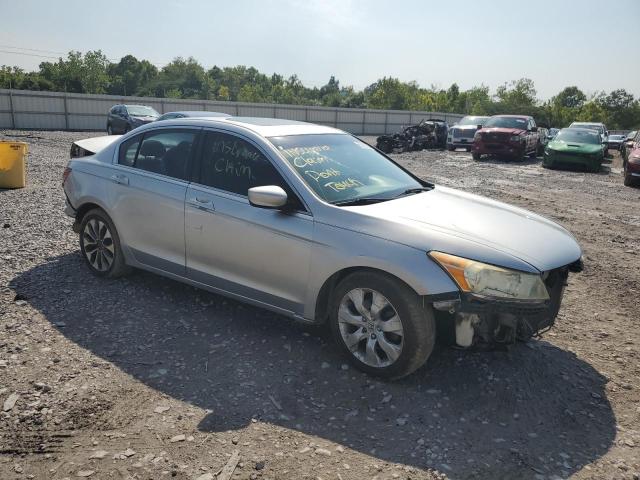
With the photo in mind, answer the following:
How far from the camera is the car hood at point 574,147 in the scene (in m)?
16.8

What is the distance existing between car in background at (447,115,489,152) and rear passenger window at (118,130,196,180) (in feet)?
68.8

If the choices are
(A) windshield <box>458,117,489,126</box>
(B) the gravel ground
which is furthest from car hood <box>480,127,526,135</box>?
(B) the gravel ground

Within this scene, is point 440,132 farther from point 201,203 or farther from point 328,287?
point 328,287

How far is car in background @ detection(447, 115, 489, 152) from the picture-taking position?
23688 millimetres

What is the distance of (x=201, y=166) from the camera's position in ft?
14.0

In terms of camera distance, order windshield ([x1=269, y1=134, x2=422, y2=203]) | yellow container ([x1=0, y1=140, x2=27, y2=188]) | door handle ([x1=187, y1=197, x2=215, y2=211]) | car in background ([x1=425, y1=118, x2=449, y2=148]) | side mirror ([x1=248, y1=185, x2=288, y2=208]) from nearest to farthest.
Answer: side mirror ([x1=248, y1=185, x2=288, y2=208])
windshield ([x1=269, y1=134, x2=422, y2=203])
door handle ([x1=187, y1=197, x2=215, y2=211])
yellow container ([x1=0, y1=140, x2=27, y2=188])
car in background ([x1=425, y1=118, x2=449, y2=148])

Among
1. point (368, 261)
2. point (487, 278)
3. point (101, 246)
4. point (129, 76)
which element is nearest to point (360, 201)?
point (368, 261)

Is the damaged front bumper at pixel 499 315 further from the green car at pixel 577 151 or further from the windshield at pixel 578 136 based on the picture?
the windshield at pixel 578 136

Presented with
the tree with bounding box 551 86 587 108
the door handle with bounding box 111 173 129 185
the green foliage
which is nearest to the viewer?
the door handle with bounding box 111 173 129 185

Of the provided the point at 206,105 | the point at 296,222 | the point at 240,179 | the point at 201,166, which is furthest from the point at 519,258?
the point at 206,105

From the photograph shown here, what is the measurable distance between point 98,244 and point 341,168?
2632 mm

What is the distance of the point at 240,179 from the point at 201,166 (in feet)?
1.51

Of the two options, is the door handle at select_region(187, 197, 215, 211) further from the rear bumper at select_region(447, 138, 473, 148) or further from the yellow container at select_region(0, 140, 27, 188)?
the rear bumper at select_region(447, 138, 473, 148)

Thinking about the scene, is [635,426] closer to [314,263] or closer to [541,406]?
[541,406]
